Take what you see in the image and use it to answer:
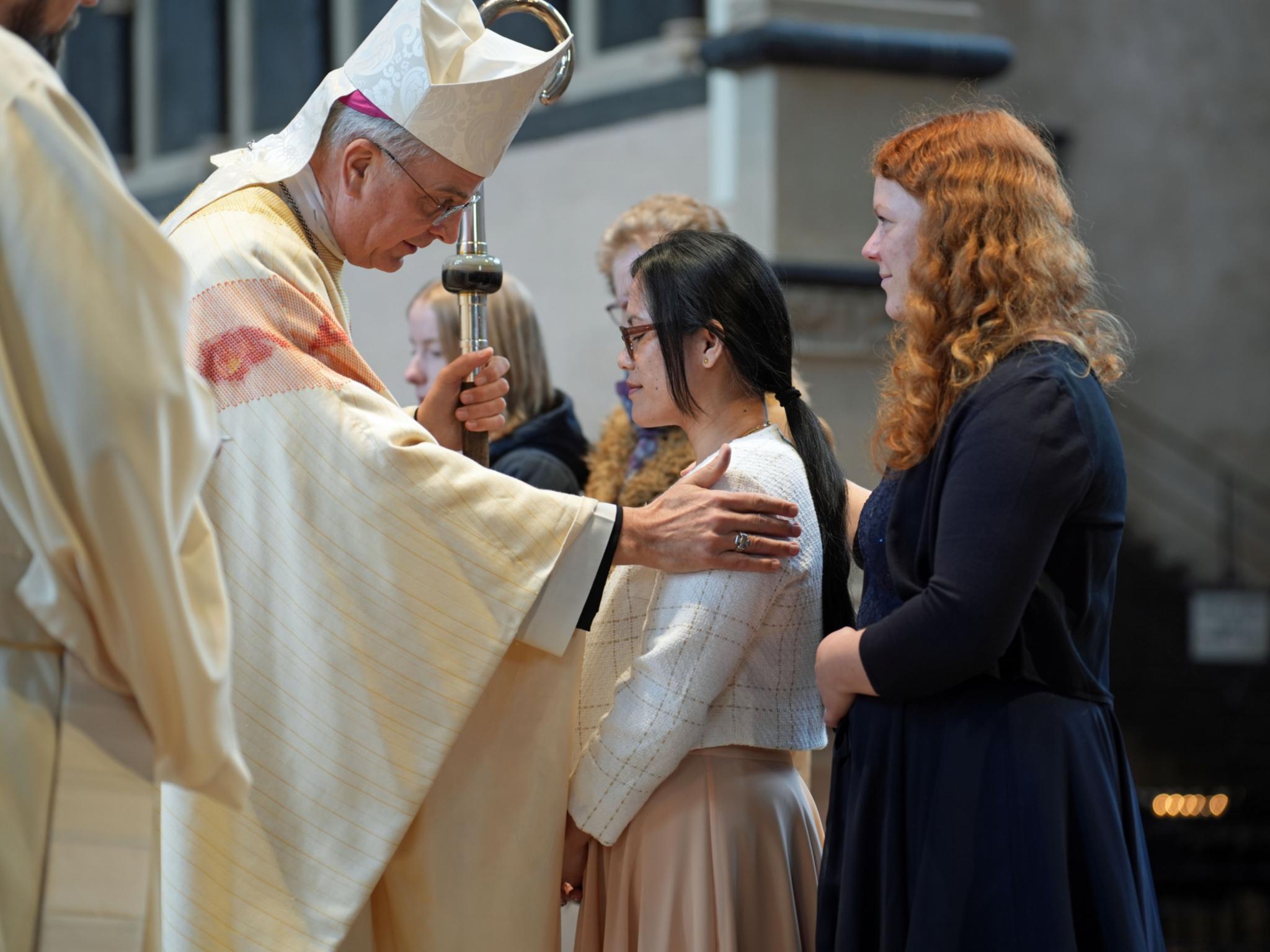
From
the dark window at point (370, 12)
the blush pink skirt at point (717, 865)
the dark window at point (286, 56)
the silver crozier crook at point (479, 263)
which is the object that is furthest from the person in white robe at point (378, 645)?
the dark window at point (286, 56)

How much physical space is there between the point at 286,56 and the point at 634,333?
6.89 metres

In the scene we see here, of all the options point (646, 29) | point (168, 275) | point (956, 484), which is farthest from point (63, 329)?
point (646, 29)

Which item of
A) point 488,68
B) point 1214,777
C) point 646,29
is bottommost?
point 1214,777

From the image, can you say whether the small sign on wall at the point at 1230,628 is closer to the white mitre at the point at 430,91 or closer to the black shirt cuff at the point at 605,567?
the white mitre at the point at 430,91

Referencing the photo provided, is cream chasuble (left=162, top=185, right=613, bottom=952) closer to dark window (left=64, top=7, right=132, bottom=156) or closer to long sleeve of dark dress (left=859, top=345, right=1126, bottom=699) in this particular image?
long sleeve of dark dress (left=859, top=345, right=1126, bottom=699)

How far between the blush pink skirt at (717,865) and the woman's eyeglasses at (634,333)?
2.13 feet

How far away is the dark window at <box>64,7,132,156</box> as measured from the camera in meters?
10.3

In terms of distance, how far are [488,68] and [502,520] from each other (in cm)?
89

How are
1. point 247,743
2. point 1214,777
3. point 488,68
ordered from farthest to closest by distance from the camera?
1. point 1214,777
2. point 488,68
3. point 247,743

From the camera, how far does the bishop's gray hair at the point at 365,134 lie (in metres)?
2.78

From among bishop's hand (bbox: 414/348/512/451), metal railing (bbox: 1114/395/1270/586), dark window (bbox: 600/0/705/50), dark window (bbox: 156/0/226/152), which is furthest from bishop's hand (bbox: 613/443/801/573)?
dark window (bbox: 156/0/226/152)

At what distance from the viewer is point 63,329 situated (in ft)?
5.32

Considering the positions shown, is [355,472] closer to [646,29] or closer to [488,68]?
[488,68]

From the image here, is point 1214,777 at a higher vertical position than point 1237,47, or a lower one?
lower
